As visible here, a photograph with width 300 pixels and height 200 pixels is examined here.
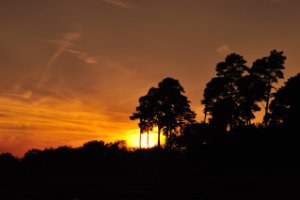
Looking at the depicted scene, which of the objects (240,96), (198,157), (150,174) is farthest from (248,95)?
(150,174)

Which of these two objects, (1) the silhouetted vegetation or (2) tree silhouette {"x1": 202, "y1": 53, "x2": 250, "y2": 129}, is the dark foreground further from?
(2) tree silhouette {"x1": 202, "y1": 53, "x2": 250, "y2": 129}

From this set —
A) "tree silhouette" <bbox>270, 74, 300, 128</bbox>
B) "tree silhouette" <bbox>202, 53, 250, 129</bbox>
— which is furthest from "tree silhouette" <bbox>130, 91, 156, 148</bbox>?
"tree silhouette" <bbox>270, 74, 300, 128</bbox>

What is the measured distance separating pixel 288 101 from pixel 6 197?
31141 mm

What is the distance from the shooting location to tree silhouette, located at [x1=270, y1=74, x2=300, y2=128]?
38875mm

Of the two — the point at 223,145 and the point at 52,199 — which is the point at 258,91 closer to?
the point at 223,145

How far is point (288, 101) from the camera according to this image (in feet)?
134

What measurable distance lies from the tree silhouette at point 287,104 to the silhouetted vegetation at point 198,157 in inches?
4.7

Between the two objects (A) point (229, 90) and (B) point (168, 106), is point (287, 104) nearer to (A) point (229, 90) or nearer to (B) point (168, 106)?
(A) point (229, 90)

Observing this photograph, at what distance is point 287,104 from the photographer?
4141cm

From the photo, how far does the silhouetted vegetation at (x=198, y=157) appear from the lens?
26.2 metres

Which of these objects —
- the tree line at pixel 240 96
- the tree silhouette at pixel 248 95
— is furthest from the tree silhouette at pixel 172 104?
the tree silhouette at pixel 248 95

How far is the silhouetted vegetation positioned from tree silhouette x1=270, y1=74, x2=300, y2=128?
0.39ft

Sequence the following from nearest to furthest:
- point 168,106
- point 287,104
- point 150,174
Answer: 1. point 150,174
2. point 287,104
3. point 168,106

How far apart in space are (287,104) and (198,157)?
12.8m
